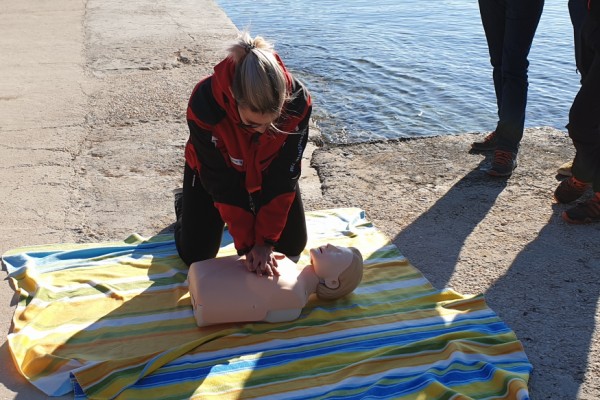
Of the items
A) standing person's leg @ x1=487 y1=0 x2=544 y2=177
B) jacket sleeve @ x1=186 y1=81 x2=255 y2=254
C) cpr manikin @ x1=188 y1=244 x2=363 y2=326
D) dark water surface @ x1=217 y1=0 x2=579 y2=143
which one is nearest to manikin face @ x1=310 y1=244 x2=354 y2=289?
cpr manikin @ x1=188 y1=244 x2=363 y2=326

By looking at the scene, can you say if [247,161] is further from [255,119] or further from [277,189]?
[255,119]

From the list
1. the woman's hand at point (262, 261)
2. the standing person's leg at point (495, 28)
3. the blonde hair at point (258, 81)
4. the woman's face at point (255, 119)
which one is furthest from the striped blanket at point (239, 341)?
the standing person's leg at point (495, 28)

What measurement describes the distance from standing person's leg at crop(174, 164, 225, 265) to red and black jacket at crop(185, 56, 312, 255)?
18 centimetres

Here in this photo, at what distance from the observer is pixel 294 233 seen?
3.44 m

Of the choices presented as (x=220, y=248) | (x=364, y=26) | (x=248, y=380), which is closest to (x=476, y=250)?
(x=220, y=248)


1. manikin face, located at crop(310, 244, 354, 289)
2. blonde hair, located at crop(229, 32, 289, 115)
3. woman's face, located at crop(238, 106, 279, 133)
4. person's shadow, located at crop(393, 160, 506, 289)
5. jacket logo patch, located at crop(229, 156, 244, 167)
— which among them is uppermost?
blonde hair, located at crop(229, 32, 289, 115)

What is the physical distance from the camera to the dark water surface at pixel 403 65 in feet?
20.3

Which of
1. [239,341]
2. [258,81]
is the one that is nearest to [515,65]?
[258,81]

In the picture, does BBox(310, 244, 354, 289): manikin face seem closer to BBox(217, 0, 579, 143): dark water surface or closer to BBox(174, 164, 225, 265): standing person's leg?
BBox(174, 164, 225, 265): standing person's leg

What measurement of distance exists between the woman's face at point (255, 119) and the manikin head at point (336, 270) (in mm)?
670

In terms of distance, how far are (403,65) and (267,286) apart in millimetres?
5373

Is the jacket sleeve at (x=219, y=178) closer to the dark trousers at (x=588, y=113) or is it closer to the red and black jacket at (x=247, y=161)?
the red and black jacket at (x=247, y=161)

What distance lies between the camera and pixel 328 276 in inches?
120

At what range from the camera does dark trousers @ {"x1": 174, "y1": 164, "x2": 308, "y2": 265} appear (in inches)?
131
